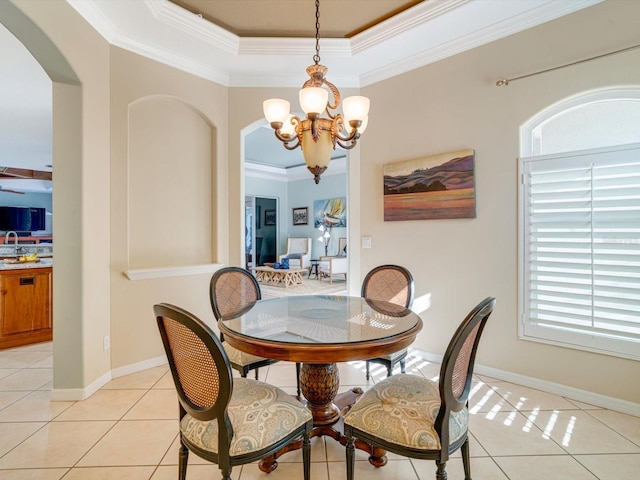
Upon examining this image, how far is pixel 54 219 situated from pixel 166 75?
1676 mm

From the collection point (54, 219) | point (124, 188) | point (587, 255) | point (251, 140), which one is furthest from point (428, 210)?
point (251, 140)

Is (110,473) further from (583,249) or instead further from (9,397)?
(583,249)

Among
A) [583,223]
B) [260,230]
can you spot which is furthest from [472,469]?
[260,230]

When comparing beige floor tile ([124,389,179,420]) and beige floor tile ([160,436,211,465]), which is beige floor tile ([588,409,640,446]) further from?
beige floor tile ([124,389,179,420])

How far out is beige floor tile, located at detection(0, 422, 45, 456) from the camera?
1.97m

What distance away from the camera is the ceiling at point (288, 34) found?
2604 millimetres

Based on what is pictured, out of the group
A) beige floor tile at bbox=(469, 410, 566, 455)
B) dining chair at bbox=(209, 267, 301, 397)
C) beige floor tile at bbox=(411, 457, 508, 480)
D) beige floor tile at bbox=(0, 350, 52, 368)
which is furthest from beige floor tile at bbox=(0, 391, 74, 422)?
beige floor tile at bbox=(469, 410, 566, 455)

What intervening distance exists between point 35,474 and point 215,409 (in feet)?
4.25

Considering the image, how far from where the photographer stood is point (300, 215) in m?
10.3

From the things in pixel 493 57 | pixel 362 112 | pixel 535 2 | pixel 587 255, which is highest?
pixel 535 2

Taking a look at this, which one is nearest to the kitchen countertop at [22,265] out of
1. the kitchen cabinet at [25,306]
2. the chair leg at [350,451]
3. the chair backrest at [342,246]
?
the kitchen cabinet at [25,306]

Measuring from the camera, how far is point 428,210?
3195 millimetres

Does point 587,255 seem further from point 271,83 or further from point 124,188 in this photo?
point 124,188

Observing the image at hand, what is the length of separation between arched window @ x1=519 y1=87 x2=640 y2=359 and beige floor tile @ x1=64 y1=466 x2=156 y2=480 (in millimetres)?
2790
